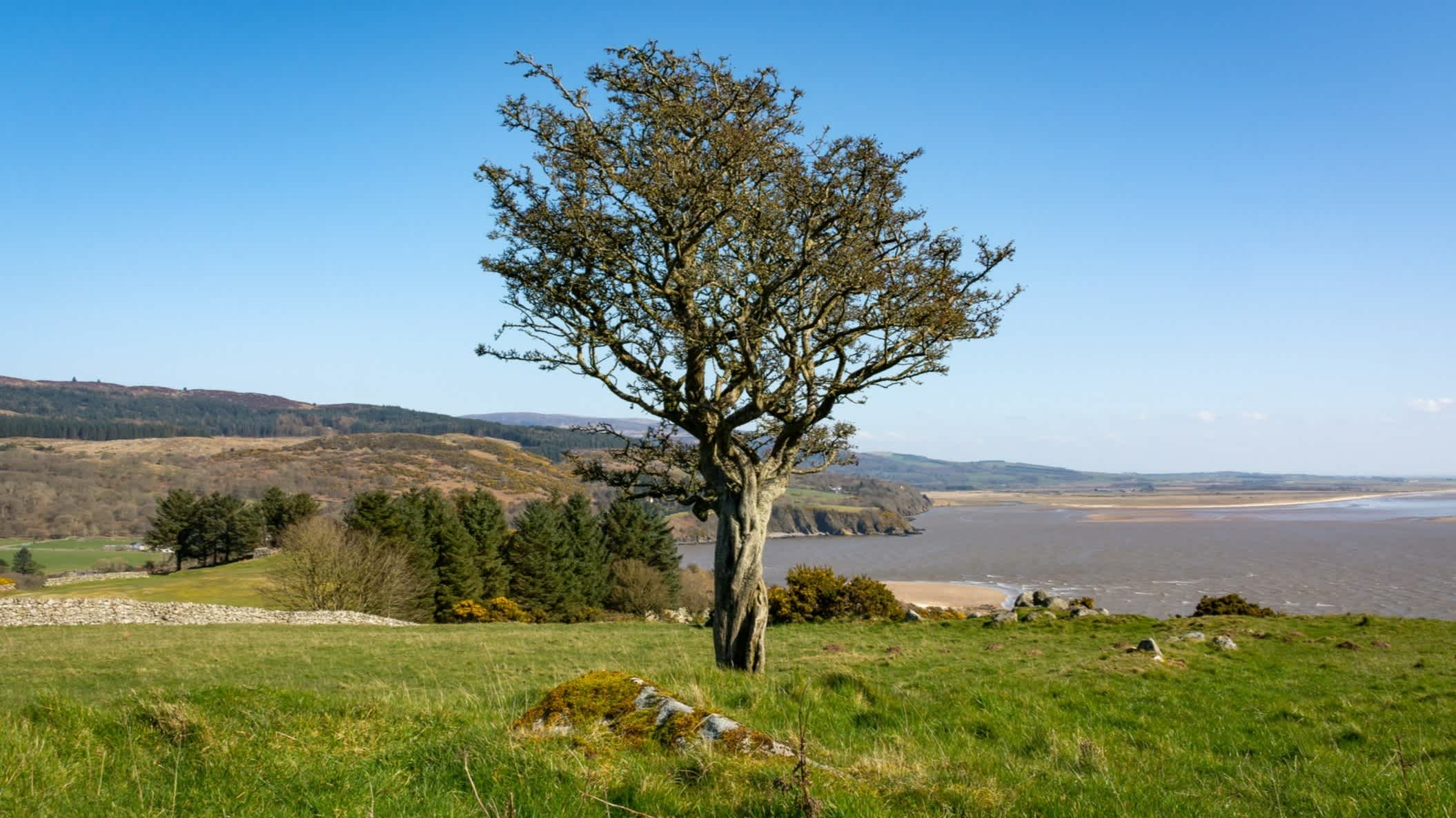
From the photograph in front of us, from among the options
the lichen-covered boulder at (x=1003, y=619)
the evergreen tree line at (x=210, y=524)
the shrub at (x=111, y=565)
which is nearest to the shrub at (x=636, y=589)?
the evergreen tree line at (x=210, y=524)

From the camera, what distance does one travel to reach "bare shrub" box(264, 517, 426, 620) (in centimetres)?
4406

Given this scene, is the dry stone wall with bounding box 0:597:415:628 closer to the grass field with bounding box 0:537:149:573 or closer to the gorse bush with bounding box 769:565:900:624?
the gorse bush with bounding box 769:565:900:624

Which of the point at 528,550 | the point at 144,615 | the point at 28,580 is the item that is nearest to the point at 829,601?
the point at 528,550

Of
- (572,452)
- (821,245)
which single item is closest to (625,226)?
(821,245)

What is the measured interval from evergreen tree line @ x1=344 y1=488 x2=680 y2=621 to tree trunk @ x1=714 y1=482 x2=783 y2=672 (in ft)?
133

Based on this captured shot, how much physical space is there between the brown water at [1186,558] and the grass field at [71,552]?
68843 mm

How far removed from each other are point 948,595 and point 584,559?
2762 cm

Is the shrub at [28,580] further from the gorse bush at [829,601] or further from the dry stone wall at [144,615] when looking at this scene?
the gorse bush at [829,601]

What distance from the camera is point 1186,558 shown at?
260ft

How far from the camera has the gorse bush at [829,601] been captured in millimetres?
36719

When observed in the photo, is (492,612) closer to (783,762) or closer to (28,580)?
(783,762)

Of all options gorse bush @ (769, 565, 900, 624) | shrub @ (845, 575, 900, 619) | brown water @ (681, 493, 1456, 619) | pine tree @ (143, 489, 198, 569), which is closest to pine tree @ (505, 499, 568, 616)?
brown water @ (681, 493, 1456, 619)

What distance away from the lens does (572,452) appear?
46.5 feet

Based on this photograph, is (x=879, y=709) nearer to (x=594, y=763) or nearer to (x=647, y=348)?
(x=594, y=763)
